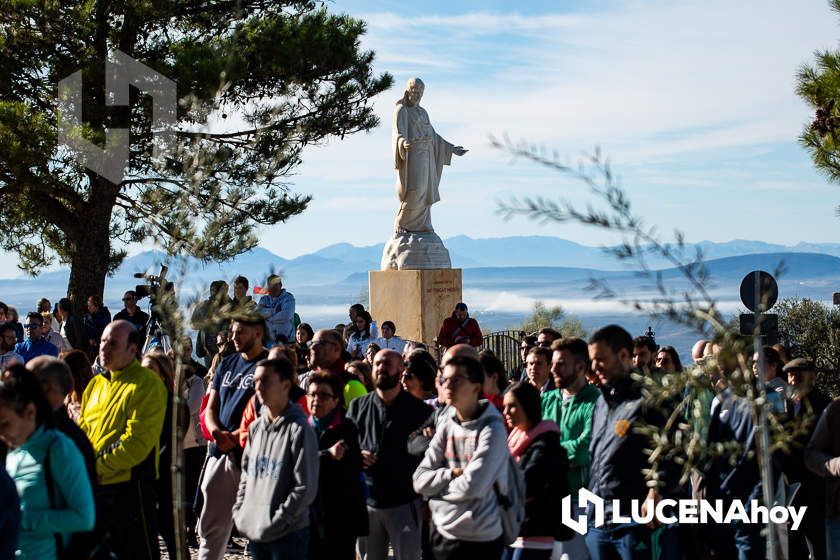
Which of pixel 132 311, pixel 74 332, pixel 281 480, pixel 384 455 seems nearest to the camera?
pixel 281 480

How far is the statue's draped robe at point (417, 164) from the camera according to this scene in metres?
18.8

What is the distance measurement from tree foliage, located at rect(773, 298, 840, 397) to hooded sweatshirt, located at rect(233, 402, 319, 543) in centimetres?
1274

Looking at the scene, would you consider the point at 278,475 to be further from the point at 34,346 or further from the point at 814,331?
the point at 814,331

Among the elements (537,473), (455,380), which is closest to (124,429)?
(455,380)

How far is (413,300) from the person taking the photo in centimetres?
1866

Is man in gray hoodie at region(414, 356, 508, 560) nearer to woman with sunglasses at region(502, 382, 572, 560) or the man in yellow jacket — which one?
woman with sunglasses at region(502, 382, 572, 560)

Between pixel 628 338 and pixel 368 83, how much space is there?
14.9 metres

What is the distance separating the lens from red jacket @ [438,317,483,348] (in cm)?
1527

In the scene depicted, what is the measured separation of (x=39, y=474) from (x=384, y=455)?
241 centimetres

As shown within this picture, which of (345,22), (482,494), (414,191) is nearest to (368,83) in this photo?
(345,22)

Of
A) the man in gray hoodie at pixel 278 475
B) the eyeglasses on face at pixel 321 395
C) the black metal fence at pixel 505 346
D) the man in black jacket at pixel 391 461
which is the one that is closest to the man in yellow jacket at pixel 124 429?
the man in gray hoodie at pixel 278 475

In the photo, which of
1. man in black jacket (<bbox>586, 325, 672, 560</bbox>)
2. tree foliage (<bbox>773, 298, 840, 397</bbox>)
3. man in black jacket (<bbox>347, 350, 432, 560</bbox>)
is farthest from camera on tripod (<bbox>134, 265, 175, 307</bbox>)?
tree foliage (<bbox>773, 298, 840, 397</bbox>)

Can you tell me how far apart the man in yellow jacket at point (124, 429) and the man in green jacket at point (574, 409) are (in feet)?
6.89

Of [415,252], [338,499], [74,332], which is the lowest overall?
[338,499]
